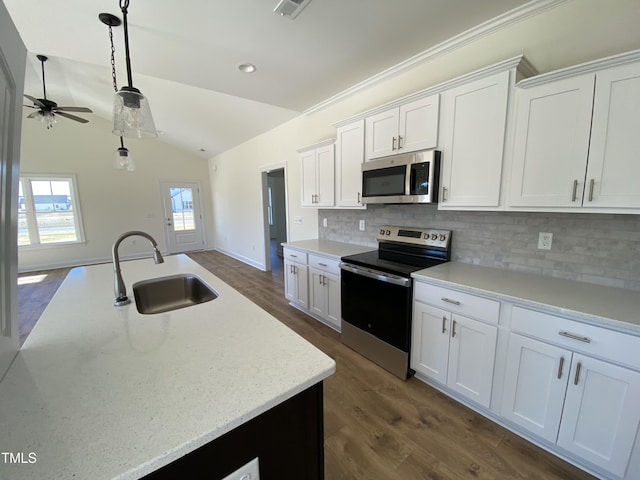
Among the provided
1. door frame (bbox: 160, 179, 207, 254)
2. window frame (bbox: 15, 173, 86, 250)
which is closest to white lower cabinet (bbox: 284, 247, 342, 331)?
door frame (bbox: 160, 179, 207, 254)

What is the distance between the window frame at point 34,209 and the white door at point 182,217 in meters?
1.69

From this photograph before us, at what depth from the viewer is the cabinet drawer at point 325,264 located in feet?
8.87

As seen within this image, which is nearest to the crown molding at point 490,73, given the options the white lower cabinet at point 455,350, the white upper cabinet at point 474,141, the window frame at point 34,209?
the white upper cabinet at point 474,141

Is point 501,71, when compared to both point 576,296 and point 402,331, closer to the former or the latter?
point 576,296

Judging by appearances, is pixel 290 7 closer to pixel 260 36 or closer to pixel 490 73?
pixel 260 36

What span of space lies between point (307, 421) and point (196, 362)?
0.42m

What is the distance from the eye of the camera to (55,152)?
18.1 feet

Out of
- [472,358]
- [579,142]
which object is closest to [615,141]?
[579,142]

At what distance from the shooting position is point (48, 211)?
18.4 ft

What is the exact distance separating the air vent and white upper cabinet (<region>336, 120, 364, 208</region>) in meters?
1.07

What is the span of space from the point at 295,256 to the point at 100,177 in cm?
572

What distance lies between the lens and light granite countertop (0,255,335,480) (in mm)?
568

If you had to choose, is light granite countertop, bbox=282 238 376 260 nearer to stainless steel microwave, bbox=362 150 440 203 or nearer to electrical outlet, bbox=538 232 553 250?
stainless steel microwave, bbox=362 150 440 203

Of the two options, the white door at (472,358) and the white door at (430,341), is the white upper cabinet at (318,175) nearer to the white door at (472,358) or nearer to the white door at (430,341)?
the white door at (430,341)
